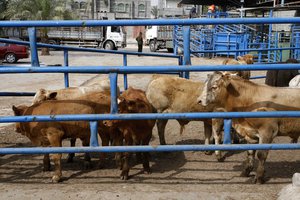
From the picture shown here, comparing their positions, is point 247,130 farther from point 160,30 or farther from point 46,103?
point 160,30

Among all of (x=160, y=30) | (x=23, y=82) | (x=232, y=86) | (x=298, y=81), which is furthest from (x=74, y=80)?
(x=160, y=30)

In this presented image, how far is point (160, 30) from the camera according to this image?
38.2 meters

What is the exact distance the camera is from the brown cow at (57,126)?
5500mm

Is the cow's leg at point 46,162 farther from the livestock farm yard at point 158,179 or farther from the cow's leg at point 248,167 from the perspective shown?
the cow's leg at point 248,167

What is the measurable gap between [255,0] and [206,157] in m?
33.3

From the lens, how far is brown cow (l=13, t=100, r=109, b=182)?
18.0 ft

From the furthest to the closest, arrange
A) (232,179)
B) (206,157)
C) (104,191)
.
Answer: (206,157), (232,179), (104,191)

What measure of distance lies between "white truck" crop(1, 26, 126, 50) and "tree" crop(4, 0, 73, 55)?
16.7ft

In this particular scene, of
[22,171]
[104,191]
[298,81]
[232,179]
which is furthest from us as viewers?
[298,81]

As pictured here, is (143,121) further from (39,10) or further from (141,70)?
(39,10)

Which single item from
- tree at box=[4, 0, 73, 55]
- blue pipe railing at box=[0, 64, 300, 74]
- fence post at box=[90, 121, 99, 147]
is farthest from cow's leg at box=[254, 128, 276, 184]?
tree at box=[4, 0, 73, 55]

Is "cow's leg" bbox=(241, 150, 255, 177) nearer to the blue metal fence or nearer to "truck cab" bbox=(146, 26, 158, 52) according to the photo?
the blue metal fence

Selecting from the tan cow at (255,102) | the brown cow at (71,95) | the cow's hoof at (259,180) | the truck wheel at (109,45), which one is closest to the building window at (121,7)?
the truck wheel at (109,45)

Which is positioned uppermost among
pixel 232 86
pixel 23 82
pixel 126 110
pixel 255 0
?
pixel 255 0
